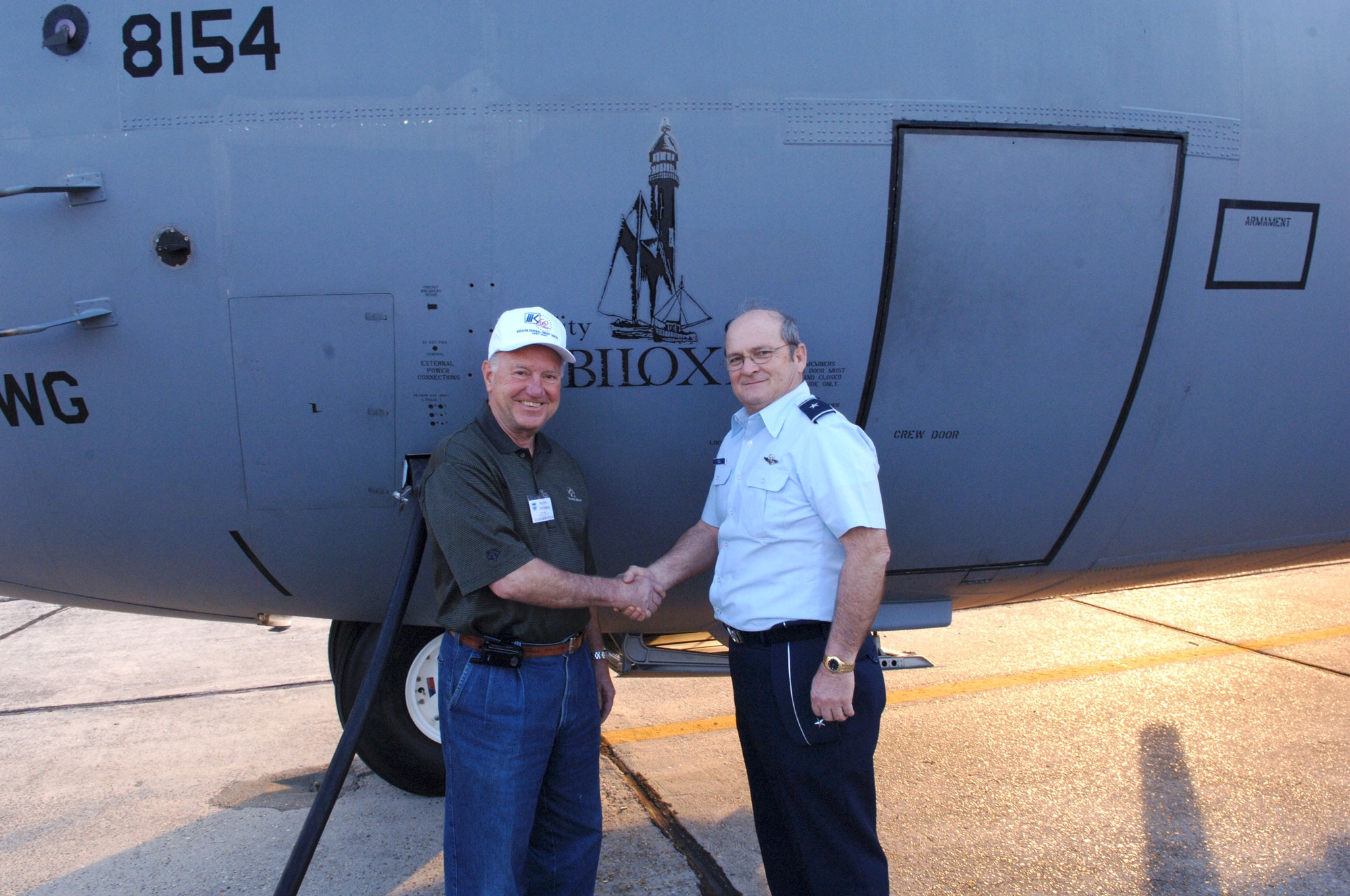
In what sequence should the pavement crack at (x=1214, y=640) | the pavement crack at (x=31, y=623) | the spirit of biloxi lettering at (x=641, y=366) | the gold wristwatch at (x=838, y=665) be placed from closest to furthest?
1. the gold wristwatch at (x=838, y=665)
2. the spirit of biloxi lettering at (x=641, y=366)
3. the pavement crack at (x=1214, y=640)
4. the pavement crack at (x=31, y=623)

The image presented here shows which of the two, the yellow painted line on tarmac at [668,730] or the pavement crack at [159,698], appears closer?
the yellow painted line on tarmac at [668,730]

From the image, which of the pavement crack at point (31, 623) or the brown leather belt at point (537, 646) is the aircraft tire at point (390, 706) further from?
the pavement crack at point (31, 623)

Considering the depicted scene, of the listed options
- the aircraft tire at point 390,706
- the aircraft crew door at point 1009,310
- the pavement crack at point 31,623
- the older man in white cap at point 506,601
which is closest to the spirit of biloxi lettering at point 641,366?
the older man in white cap at point 506,601

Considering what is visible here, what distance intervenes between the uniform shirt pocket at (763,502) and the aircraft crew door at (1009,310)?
0.67m

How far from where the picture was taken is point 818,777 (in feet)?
7.60

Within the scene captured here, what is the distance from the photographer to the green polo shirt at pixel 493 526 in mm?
2244

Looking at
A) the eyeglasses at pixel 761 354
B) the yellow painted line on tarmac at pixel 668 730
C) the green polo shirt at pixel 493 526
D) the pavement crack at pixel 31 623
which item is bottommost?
the pavement crack at pixel 31 623

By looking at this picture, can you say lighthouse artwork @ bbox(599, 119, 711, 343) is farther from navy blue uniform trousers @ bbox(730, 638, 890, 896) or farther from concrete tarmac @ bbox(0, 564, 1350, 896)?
concrete tarmac @ bbox(0, 564, 1350, 896)

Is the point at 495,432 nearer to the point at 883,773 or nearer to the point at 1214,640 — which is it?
the point at 883,773

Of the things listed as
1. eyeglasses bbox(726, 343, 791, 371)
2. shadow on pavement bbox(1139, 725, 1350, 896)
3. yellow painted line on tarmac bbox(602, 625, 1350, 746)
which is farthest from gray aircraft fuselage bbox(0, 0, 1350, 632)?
yellow painted line on tarmac bbox(602, 625, 1350, 746)

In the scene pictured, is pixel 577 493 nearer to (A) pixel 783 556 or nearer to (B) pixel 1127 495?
(A) pixel 783 556

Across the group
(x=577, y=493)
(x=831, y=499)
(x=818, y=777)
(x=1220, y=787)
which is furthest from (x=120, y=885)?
(x=1220, y=787)

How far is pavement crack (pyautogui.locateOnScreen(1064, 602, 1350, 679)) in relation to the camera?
19.6 feet

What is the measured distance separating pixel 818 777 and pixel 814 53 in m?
2.16
